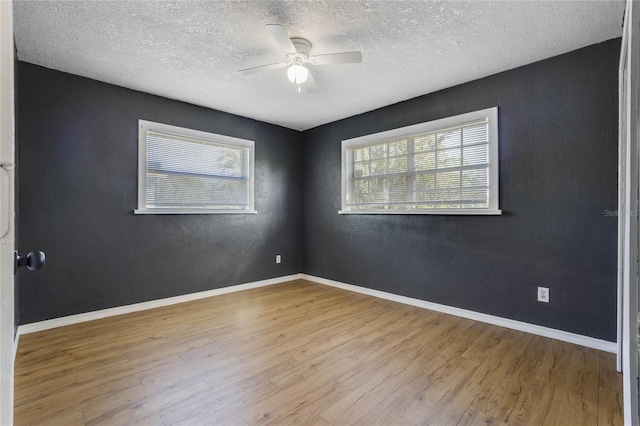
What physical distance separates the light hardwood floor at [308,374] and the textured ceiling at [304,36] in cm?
237

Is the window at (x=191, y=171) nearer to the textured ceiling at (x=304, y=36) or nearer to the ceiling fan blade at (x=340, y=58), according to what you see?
the textured ceiling at (x=304, y=36)

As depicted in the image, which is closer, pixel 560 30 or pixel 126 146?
pixel 560 30

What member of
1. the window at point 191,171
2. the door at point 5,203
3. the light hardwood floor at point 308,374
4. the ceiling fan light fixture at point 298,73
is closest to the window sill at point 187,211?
the window at point 191,171

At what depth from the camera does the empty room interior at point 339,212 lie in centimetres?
183

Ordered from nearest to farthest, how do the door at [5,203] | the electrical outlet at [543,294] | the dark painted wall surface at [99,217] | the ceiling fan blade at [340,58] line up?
the door at [5,203] → the ceiling fan blade at [340,58] → the electrical outlet at [543,294] → the dark painted wall surface at [99,217]

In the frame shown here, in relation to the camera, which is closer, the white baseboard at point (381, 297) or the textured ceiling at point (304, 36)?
the textured ceiling at point (304, 36)

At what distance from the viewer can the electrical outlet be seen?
2.59 metres

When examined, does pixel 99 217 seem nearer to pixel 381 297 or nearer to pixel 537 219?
pixel 381 297

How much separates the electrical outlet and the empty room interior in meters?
0.02

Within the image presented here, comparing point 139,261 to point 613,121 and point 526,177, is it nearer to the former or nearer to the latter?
point 526,177

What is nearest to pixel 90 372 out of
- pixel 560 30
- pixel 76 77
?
pixel 76 77

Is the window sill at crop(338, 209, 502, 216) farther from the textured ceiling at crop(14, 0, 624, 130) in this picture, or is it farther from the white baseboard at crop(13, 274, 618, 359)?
the textured ceiling at crop(14, 0, 624, 130)

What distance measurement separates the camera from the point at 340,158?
4344mm

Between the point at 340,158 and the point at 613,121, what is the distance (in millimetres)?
2813
